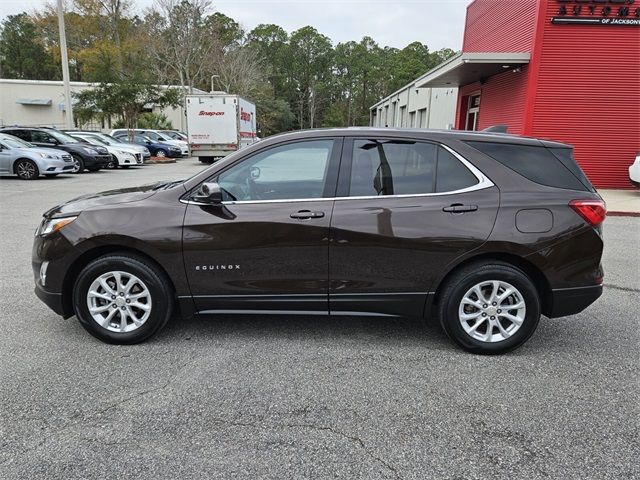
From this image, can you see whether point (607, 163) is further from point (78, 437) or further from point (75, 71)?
point (75, 71)

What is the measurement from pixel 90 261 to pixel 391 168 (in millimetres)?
2451

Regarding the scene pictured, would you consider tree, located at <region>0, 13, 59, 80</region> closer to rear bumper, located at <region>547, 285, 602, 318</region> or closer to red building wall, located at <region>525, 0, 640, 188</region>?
red building wall, located at <region>525, 0, 640, 188</region>

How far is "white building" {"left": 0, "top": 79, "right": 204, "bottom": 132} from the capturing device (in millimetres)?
40781

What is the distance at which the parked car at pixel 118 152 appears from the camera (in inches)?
762

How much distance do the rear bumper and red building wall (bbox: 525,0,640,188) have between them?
10906 mm

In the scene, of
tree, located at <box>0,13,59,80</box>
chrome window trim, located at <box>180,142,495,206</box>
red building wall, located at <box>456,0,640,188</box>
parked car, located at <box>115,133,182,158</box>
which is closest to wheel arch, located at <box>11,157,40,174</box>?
parked car, located at <box>115,133,182,158</box>

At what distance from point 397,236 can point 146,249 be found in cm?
188

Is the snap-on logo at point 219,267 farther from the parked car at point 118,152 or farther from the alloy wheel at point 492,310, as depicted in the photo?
the parked car at point 118,152

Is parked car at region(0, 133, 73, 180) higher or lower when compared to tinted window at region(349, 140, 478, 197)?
lower

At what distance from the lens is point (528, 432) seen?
8.93 ft

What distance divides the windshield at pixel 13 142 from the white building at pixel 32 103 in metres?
A: 27.0

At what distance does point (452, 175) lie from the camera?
11.8 feet

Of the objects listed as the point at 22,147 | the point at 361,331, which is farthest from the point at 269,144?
the point at 22,147

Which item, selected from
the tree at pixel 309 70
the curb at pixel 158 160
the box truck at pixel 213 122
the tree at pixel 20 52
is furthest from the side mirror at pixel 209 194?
the tree at pixel 309 70
